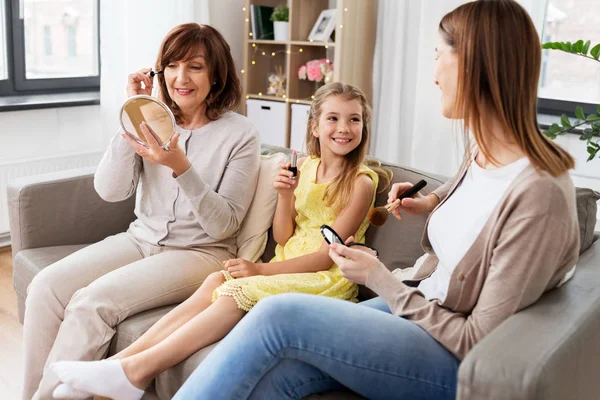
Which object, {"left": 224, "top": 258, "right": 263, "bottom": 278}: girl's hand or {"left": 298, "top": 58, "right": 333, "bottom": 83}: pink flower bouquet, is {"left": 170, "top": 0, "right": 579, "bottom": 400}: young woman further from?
{"left": 298, "top": 58, "right": 333, "bottom": 83}: pink flower bouquet

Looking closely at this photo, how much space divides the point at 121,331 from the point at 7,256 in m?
1.86

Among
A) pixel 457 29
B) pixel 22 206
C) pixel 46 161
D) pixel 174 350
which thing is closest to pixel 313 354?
pixel 174 350

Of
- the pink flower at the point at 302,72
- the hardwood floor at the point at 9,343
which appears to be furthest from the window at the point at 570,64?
the hardwood floor at the point at 9,343

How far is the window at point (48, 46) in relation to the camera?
3.51 m

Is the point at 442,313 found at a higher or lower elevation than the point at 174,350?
higher

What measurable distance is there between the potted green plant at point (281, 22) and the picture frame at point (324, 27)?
14cm

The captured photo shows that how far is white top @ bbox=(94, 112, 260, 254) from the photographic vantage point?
6.34ft

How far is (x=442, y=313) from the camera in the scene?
1272mm

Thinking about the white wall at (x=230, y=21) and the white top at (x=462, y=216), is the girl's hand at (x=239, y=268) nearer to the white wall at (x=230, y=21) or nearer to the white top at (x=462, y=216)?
the white top at (x=462, y=216)

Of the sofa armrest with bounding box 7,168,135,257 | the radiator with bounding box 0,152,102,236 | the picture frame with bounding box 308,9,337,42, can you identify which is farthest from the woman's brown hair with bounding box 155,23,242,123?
the picture frame with bounding box 308,9,337,42

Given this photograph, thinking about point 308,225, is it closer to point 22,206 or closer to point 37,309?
point 37,309

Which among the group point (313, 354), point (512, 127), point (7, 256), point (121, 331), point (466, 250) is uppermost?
point (512, 127)

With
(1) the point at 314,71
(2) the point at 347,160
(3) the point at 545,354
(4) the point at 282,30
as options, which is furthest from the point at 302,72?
(3) the point at 545,354

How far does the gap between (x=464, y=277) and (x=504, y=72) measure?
0.38 metres
